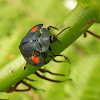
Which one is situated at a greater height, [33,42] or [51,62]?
[33,42]

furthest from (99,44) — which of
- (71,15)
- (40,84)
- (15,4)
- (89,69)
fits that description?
(71,15)

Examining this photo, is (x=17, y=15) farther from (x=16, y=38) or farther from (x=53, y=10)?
(x=16, y=38)

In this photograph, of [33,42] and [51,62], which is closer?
[33,42]

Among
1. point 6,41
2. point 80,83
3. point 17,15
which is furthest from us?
point 17,15

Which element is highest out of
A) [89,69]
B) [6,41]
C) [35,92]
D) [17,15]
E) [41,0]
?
[41,0]

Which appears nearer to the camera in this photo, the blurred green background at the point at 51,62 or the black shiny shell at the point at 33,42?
the black shiny shell at the point at 33,42

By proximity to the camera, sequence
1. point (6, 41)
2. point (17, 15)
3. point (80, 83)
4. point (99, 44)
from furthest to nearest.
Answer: point (17, 15) → point (99, 44) → point (6, 41) → point (80, 83)

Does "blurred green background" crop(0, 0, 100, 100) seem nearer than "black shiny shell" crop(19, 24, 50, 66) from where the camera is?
No

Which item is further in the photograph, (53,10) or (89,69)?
(53,10)
